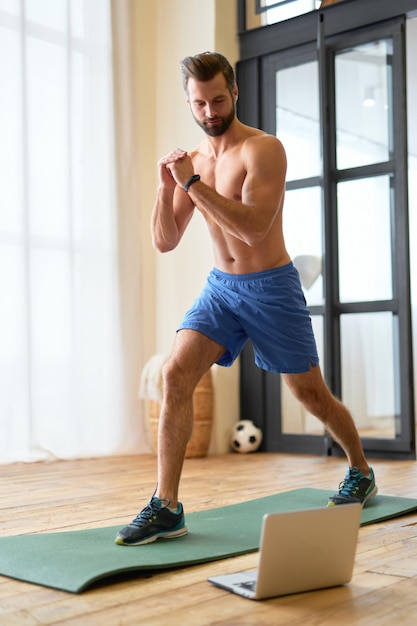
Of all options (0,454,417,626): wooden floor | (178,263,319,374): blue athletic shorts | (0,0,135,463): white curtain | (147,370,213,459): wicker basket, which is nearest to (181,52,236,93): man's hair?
(178,263,319,374): blue athletic shorts

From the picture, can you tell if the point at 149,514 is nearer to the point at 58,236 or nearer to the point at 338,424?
the point at 338,424

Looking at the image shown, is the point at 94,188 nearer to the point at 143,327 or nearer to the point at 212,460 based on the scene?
the point at 143,327

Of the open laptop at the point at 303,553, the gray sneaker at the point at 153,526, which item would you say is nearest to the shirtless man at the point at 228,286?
the gray sneaker at the point at 153,526

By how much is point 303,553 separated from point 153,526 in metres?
0.59

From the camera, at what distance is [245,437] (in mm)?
4883

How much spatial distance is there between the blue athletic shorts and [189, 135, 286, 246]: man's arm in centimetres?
21

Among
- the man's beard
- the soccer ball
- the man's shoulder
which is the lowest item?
the soccer ball

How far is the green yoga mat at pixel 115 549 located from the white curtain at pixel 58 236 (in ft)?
6.61

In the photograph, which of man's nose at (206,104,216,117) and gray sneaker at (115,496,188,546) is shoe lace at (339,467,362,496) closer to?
gray sneaker at (115,496,188,546)

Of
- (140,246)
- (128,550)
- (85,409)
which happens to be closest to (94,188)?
(140,246)

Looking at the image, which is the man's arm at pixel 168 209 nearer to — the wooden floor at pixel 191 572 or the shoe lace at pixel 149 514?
the shoe lace at pixel 149 514

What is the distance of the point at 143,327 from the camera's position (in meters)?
5.05

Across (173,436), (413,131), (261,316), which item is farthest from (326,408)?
(413,131)

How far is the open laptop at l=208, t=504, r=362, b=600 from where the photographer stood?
1545mm
